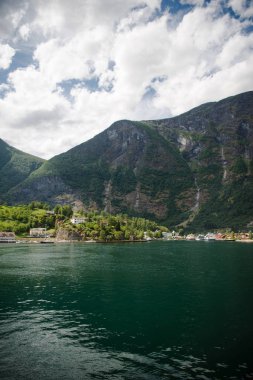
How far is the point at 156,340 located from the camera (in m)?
39.0

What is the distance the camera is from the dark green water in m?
31.5

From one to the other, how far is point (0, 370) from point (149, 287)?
150 feet

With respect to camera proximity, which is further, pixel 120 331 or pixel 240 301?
pixel 240 301

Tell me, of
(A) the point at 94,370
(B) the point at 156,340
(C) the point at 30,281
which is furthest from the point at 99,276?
(A) the point at 94,370

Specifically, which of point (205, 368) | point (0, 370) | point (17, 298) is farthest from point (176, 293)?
point (0, 370)

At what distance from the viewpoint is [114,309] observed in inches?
2089

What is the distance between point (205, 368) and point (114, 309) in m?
23.7

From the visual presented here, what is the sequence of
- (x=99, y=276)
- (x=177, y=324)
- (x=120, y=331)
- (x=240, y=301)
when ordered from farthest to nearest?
(x=99, y=276)
(x=240, y=301)
(x=177, y=324)
(x=120, y=331)

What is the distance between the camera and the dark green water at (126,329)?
31547 millimetres

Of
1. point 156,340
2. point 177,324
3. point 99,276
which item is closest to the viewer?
point 156,340

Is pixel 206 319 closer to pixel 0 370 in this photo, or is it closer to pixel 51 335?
pixel 51 335

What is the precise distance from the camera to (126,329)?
43.2 m

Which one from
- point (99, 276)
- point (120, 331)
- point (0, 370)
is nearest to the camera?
point (0, 370)

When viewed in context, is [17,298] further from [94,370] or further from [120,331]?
[94,370]
